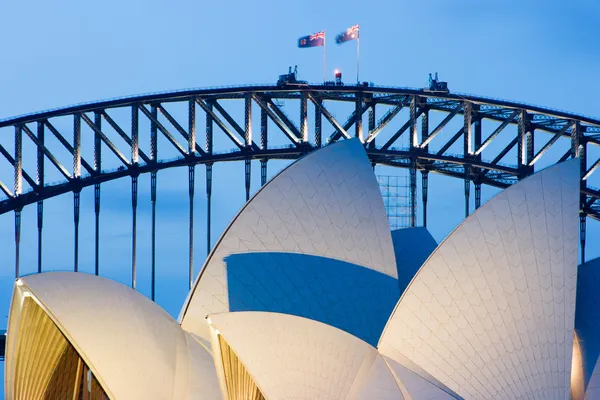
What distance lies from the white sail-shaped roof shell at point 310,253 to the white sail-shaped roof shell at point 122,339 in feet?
5.34

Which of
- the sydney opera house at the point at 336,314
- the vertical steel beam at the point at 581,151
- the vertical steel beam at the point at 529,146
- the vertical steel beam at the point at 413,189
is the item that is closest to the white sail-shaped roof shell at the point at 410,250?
the sydney opera house at the point at 336,314

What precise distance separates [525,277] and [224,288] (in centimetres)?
1062

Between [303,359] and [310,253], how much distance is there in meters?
6.79

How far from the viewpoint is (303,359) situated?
3384 centimetres

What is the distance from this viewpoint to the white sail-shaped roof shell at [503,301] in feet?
114

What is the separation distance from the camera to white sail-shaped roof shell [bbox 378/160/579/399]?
34.9 metres

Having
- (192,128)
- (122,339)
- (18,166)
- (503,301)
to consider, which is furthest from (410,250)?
(18,166)

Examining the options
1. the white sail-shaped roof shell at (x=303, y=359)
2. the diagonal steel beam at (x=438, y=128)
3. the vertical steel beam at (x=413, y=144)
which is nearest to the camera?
the white sail-shaped roof shell at (x=303, y=359)

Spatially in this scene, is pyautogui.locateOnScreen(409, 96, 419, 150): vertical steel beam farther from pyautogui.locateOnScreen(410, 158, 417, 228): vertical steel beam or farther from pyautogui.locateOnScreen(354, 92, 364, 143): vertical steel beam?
pyautogui.locateOnScreen(354, 92, 364, 143): vertical steel beam

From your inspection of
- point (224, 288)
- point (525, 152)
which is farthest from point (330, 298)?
point (525, 152)

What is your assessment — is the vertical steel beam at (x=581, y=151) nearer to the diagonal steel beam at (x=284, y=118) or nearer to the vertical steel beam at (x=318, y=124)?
the vertical steel beam at (x=318, y=124)

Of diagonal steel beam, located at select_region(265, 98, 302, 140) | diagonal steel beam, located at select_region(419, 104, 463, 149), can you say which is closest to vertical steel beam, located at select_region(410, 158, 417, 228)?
diagonal steel beam, located at select_region(419, 104, 463, 149)

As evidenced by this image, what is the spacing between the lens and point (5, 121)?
53.6 m

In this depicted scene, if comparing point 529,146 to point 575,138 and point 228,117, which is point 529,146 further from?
point 228,117
